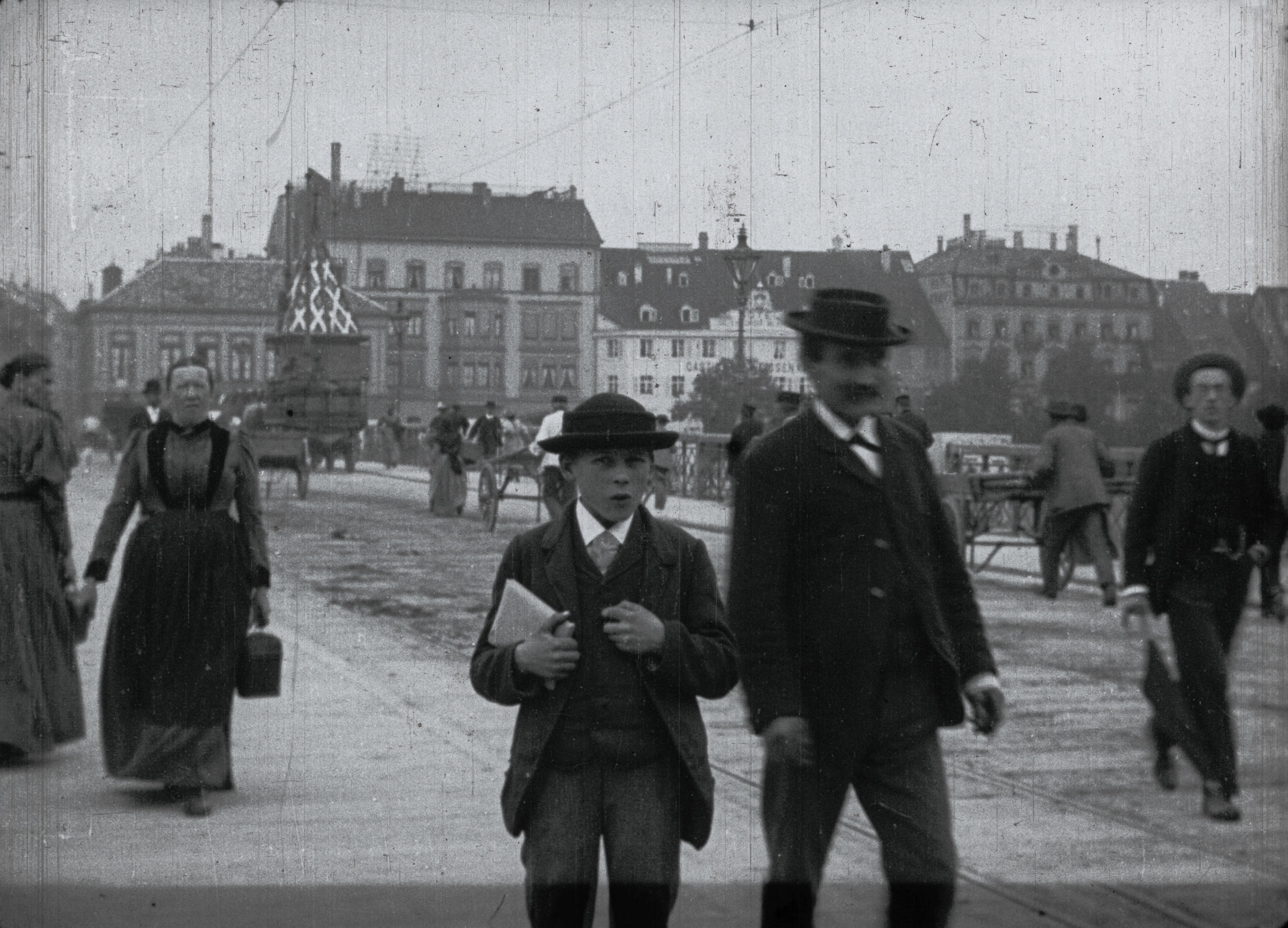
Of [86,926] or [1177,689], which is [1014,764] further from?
[86,926]

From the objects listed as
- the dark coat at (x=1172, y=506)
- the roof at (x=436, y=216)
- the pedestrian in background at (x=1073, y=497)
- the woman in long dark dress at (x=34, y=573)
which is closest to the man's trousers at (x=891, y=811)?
the dark coat at (x=1172, y=506)

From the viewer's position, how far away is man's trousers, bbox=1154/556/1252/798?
6.29 meters

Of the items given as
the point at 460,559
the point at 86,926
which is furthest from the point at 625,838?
the point at 460,559

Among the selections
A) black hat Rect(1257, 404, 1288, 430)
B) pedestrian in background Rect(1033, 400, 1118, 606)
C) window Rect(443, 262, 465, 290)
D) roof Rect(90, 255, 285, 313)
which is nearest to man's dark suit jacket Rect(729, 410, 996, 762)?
roof Rect(90, 255, 285, 313)

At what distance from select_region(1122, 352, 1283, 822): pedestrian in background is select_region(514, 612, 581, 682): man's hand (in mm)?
3072

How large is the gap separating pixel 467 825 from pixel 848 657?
2.76m

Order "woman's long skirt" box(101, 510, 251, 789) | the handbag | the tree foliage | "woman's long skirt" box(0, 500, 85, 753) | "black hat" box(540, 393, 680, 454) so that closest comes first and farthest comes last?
1. "black hat" box(540, 393, 680, 454)
2. "woman's long skirt" box(101, 510, 251, 789)
3. the handbag
4. "woman's long skirt" box(0, 500, 85, 753)
5. the tree foliage

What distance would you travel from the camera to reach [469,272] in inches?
307

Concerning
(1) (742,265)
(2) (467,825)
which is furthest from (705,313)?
(2) (467,825)

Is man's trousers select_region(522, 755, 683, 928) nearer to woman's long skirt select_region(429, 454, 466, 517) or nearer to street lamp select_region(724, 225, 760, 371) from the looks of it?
street lamp select_region(724, 225, 760, 371)

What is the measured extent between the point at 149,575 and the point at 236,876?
4.41 feet

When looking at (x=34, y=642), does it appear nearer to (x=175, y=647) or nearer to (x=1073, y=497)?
(x=175, y=647)

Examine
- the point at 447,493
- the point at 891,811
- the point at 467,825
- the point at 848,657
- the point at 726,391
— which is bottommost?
the point at 467,825

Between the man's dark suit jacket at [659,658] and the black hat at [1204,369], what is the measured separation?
278 centimetres
